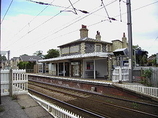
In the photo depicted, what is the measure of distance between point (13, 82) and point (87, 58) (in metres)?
12.2

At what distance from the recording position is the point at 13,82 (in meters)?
5.81

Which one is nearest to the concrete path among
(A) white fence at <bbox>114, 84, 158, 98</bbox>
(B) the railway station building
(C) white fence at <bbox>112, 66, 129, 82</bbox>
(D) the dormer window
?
(A) white fence at <bbox>114, 84, 158, 98</bbox>

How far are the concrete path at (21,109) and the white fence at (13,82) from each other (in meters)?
0.47

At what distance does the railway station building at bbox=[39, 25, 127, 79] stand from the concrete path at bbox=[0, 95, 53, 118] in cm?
1032

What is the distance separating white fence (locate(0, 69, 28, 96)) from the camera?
18.6ft

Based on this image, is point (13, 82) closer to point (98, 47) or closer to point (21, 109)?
point (21, 109)

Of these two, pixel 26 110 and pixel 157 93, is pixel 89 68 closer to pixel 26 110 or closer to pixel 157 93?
pixel 157 93

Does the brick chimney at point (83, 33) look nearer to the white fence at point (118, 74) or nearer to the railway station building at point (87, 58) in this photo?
the railway station building at point (87, 58)

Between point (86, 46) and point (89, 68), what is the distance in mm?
3493

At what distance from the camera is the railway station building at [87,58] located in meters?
16.4

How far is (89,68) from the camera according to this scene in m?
19.5

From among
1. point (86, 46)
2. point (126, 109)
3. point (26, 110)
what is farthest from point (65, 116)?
point (86, 46)

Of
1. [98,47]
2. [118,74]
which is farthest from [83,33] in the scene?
[118,74]

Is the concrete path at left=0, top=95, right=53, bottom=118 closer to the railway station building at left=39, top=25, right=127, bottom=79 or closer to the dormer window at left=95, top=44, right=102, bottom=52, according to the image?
the railway station building at left=39, top=25, right=127, bottom=79
